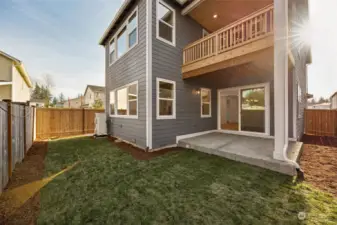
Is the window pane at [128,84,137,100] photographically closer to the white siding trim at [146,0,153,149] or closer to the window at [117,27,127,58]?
the white siding trim at [146,0,153,149]

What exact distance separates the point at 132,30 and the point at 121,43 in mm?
Answer: 1388

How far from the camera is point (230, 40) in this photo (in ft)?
14.6

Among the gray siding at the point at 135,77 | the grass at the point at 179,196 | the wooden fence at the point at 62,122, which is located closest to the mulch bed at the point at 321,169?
the grass at the point at 179,196

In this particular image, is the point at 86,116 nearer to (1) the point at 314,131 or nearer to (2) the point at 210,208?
(2) the point at 210,208

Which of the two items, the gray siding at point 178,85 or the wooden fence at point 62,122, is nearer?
the gray siding at point 178,85

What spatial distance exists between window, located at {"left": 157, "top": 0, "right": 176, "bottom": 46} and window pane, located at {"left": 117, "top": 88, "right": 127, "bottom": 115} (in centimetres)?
294

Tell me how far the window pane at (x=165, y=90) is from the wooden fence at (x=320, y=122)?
915 centimetres

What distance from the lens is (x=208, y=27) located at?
7406 mm

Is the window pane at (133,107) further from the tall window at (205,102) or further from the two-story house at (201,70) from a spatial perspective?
the tall window at (205,102)

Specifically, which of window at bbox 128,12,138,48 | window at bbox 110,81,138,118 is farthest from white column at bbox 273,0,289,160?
window at bbox 128,12,138,48

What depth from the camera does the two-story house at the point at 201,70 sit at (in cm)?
389

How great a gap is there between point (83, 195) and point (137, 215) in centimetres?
117

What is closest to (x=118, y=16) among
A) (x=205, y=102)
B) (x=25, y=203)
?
(x=205, y=102)

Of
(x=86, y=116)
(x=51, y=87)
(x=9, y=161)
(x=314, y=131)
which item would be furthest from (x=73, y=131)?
(x=51, y=87)
